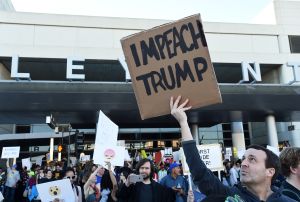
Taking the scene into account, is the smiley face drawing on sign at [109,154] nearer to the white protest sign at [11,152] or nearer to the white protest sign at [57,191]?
the white protest sign at [57,191]

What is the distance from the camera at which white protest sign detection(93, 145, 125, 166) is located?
6185 mm

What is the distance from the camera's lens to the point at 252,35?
98.8 ft

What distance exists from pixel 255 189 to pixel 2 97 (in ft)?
64.3

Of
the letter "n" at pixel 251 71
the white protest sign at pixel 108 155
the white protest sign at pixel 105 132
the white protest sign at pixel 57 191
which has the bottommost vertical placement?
the white protest sign at pixel 57 191

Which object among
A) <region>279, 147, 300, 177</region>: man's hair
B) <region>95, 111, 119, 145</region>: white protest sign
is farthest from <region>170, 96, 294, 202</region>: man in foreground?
<region>95, 111, 119, 145</region>: white protest sign

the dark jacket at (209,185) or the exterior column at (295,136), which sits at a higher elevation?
the exterior column at (295,136)

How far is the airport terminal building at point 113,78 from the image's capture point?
21.1 meters

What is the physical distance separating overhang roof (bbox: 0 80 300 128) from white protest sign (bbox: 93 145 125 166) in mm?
14373

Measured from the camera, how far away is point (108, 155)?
6.42 m

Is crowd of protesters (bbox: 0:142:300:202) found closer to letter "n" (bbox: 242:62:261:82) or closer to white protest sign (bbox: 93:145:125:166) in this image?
white protest sign (bbox: 93:145:125:166)

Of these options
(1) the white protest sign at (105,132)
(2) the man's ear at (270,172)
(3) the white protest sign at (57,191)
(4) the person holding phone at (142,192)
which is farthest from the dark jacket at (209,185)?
(3) the white protest sign at (57,191)

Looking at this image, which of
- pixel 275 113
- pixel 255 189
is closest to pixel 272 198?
pixel 255 189

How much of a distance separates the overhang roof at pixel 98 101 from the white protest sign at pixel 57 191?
576 inches

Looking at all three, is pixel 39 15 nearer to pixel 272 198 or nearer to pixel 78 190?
pixel 78 190
